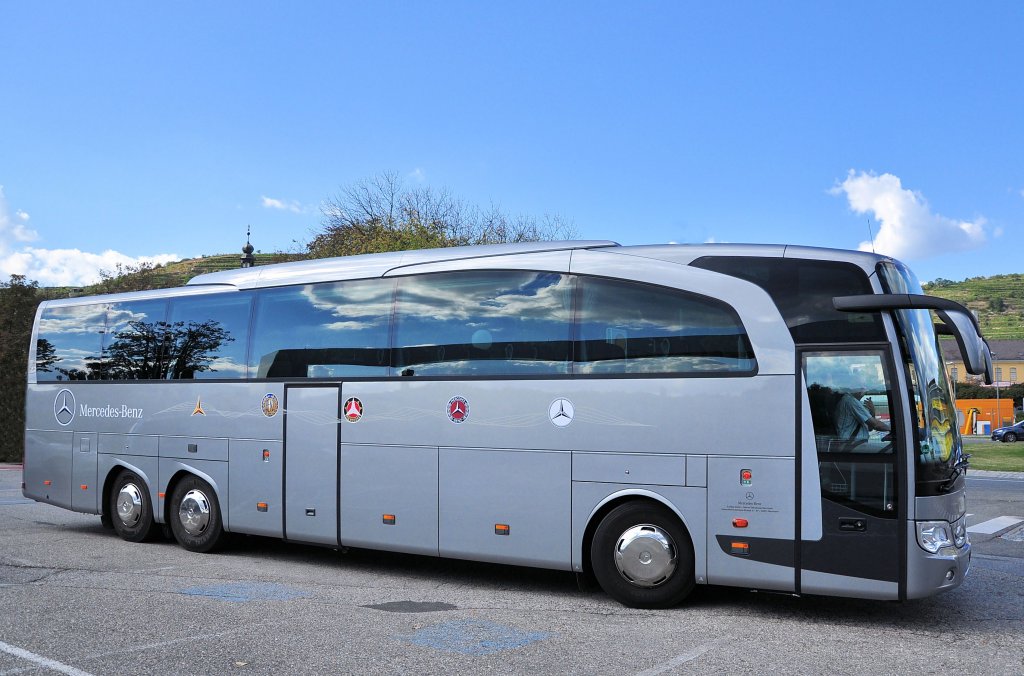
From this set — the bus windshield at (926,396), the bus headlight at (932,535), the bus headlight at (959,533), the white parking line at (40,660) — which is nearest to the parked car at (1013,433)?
the bus windshield at (926,396)

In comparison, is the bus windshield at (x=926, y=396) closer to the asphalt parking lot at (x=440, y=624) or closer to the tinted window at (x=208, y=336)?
the asphalt parking lot at (x=440, y=624)

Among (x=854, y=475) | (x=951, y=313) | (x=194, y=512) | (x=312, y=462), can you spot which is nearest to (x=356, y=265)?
(x=312, y=462)

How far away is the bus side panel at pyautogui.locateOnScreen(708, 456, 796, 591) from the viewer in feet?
25.0

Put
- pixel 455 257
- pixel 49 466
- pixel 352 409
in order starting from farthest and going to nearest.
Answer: pixel 49 466 → pixel 352 409 → pixel 455 257

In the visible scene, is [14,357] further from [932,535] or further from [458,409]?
[932,535]

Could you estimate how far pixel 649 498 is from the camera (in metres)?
8.30

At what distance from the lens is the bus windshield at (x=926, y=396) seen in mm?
7395

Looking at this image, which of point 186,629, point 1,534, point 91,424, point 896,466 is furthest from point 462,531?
point 1,534

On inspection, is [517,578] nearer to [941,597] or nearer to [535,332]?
[535,332]

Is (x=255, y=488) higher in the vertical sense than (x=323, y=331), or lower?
lower

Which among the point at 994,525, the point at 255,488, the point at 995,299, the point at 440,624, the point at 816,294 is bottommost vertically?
the point at 994,525

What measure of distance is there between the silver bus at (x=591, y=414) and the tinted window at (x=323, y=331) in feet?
0.09

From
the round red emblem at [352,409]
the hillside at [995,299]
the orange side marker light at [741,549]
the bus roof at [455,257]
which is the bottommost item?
the orange side marker light at [741,549]

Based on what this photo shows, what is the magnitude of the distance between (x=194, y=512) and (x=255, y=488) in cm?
126
